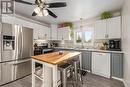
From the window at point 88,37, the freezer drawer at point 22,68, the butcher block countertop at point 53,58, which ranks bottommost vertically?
the freezer drawer at point 22,68

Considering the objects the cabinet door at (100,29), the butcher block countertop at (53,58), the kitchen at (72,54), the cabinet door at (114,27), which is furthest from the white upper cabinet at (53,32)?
the butcher block countertop at (53,58)

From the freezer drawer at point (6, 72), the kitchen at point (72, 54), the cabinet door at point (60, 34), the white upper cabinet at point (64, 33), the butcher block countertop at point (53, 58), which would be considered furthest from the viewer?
the cabinet door at point (60, 34)

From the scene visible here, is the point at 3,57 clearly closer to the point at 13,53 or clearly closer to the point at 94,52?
the point at 13,53

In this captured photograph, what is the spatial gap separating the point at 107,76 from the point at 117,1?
2.41m

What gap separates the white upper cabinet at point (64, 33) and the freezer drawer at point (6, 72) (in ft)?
9.81

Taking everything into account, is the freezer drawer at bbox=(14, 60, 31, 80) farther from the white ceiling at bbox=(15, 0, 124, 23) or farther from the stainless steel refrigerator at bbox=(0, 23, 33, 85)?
the white ceiling at bbox=(15, 0, 124, 23)

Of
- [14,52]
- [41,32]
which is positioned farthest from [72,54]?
[41,32]

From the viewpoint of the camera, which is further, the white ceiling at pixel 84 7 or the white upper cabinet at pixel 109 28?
the white upper cabinet at pixel 109 28

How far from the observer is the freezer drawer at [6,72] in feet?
8.66

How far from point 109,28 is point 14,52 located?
3329mm

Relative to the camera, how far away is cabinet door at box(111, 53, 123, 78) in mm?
3016

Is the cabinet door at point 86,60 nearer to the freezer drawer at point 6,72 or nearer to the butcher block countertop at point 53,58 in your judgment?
the butcher block countertop at point 53,58

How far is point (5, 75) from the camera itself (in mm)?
2715

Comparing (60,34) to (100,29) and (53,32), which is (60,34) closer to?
(53,32)
